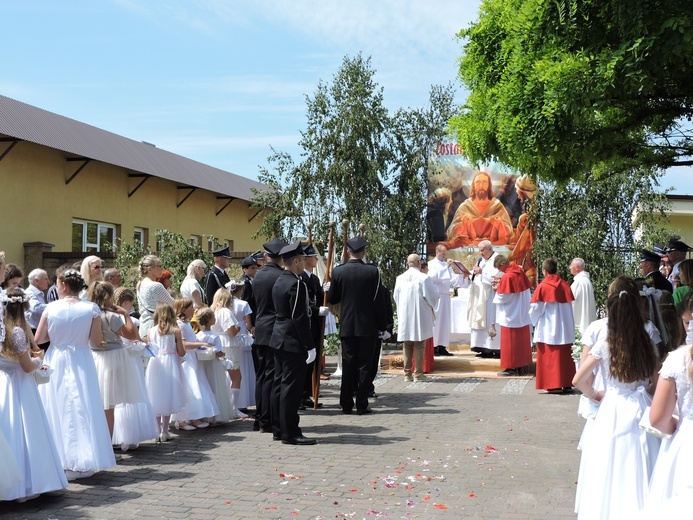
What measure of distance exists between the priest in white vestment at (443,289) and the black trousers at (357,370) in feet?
18.2

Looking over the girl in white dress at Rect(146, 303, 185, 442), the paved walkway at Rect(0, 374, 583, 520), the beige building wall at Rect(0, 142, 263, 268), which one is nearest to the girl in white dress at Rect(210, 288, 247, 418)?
the paved walkway at Rect(0, 374, 583, 520)

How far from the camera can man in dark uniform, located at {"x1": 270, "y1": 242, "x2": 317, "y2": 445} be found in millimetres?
9078

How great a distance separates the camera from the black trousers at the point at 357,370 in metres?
11.1

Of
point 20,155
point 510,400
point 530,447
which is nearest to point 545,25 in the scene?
point 530,447

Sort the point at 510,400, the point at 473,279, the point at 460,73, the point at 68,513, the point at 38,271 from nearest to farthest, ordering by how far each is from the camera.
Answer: the point at 68,513 → the point at 460,73 → the point at 38,271 → the point at 510,400 → the point at 473,279

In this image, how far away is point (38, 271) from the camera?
10312 mm

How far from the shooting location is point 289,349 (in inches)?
358

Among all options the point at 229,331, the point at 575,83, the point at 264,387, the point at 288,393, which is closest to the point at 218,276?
the point at 229,331

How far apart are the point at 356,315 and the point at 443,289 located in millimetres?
6614

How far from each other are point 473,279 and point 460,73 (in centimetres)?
817

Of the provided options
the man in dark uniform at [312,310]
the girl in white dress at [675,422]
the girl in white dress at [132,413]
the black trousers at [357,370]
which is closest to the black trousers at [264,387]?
the man in dark uniform at [312,310]

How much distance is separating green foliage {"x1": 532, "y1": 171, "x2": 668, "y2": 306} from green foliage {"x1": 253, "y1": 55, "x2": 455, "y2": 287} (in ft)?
10.4

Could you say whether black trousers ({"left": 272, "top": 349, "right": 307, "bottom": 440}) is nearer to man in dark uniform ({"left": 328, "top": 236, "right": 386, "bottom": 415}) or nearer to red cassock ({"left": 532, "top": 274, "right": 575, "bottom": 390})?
man in dark uniform ({"left": 328, "top": 236, "right": 386, "bottom": 415})

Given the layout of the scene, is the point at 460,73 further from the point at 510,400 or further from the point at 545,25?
the point at 510,400
